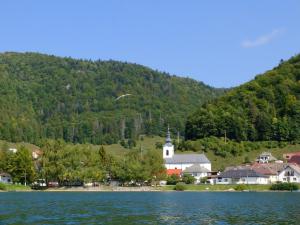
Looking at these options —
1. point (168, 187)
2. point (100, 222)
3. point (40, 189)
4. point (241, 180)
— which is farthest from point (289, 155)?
point (100, 222)

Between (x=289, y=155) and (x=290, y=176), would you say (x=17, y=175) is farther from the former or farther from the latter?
(x=289, y=155)

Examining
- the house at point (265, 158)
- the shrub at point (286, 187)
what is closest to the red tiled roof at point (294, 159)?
the house at point (265, 158)

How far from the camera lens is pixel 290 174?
15450cm

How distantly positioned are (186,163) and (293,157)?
32.4 metres

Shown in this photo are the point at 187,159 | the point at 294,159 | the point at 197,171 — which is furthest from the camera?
the point at 187,159

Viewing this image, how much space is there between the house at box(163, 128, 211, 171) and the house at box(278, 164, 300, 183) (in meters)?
28.3

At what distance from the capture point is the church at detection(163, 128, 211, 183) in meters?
175

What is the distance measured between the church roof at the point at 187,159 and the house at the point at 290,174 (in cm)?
3049

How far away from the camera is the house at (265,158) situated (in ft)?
560

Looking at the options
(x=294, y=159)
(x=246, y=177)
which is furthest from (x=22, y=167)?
(x=294, y=159)

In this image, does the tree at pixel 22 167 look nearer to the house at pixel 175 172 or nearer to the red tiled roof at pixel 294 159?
the house at pixel 175 172

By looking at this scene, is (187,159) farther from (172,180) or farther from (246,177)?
(246,177)

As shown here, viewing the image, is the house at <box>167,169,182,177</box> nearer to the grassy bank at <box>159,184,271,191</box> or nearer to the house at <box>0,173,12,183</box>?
the grassy bank at <box>159,184,271,191</box>

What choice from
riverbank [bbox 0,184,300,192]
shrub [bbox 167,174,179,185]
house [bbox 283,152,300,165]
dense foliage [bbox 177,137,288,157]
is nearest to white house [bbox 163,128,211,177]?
dense foliage [bbox 177,137,288,157]
